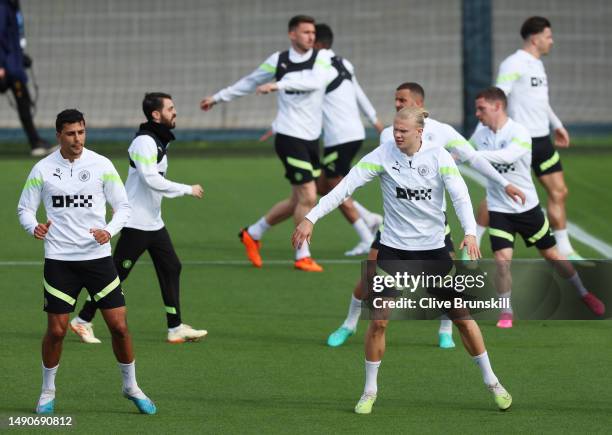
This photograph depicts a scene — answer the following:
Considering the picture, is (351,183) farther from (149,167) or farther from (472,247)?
(149,167)

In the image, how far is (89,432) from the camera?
8211 mm

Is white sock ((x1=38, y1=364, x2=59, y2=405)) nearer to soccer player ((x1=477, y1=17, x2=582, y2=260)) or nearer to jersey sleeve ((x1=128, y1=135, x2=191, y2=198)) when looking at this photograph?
jersey sleeve ((x1=128, y1=135, x2=191, y2=198))

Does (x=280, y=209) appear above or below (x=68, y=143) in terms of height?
below

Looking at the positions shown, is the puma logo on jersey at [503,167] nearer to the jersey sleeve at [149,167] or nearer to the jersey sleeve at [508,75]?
the jersey sleeve at [508,75]

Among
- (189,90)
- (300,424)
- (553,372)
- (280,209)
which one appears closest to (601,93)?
(189,90)

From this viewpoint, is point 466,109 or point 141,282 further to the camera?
point 466,109

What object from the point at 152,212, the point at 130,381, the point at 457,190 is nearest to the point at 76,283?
the point at 130,381

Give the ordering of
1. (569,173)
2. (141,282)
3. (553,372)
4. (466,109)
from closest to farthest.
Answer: (553,372)
(141,282)
(569,173)
(466,109)

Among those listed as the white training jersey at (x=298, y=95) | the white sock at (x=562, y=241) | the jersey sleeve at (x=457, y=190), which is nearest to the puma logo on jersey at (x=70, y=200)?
the jersey sleeve at (x=457, y=190)

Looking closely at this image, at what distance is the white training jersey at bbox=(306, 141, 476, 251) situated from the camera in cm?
855

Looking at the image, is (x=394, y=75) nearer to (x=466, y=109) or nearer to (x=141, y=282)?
(x=466, y=109)

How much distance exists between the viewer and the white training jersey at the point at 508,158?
11.0 meters

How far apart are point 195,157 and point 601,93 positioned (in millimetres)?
8629

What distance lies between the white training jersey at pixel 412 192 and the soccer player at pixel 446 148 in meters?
1.15
